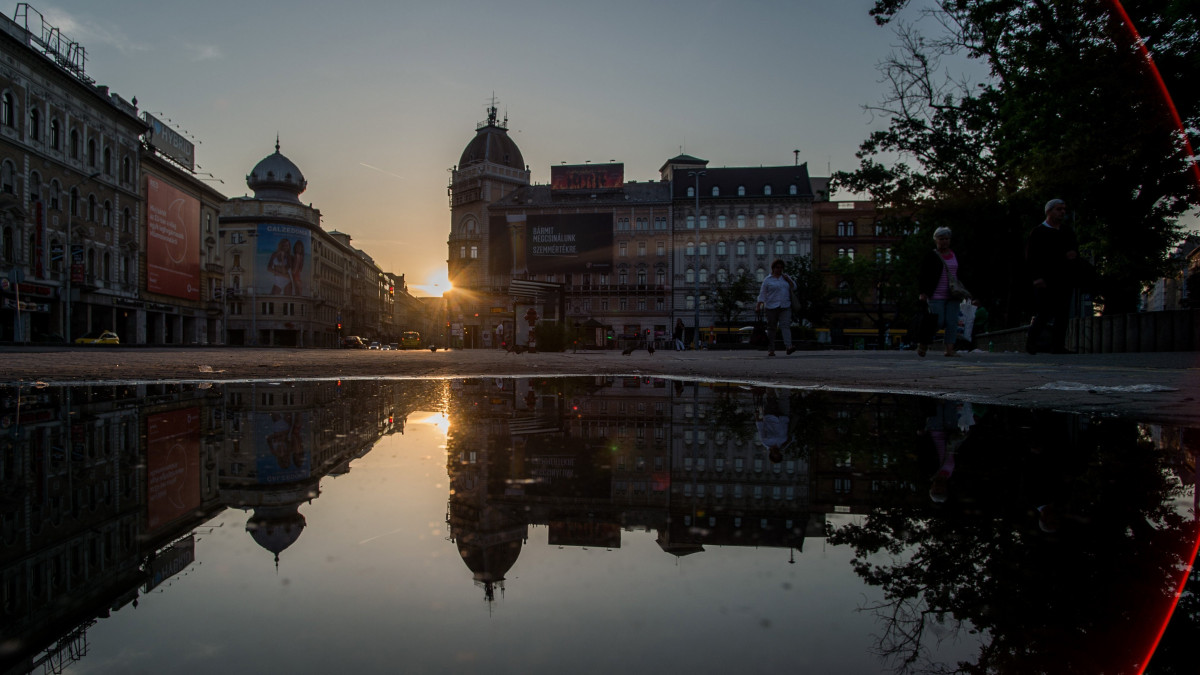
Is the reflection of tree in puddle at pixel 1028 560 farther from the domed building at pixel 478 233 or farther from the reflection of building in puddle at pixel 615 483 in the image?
the domed building at pixel 478 233

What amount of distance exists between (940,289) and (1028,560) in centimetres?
1000

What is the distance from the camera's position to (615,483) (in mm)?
1889

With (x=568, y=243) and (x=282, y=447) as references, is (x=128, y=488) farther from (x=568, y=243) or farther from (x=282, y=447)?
(x=568, y=243)

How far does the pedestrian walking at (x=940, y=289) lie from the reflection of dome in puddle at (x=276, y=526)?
385 inches

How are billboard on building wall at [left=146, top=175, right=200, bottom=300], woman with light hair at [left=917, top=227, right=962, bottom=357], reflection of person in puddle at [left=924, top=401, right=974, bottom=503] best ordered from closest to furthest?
reflection of person in puddle at [left=924, top=401, right=974, bottom=503] → woman with light hair at [left=917, top=227, right=962, bottom=357] → billboard on building wall at [left=146, top=175, right=200, bottom=300]

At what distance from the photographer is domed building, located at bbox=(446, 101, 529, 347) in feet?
215

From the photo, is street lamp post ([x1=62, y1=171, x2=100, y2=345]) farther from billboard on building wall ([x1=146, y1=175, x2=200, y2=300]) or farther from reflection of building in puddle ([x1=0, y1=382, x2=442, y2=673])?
reflection of building in puddle ([x1=0, y1=382, x2=442, y2=673])

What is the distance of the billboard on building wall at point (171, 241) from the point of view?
4562 centimetres

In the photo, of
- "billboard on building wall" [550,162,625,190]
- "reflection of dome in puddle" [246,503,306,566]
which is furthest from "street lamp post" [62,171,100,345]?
"reflection of dome in puddle" [246,503,306,566]

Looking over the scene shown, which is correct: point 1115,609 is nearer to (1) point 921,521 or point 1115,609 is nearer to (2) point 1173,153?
(1) point 921,521

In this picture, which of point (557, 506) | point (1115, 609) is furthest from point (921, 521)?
point (557, 506)

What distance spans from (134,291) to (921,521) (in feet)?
169

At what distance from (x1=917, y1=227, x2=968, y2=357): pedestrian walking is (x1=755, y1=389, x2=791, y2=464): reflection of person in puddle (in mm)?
6436

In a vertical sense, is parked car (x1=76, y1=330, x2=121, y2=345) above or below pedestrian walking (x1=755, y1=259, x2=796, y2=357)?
below
